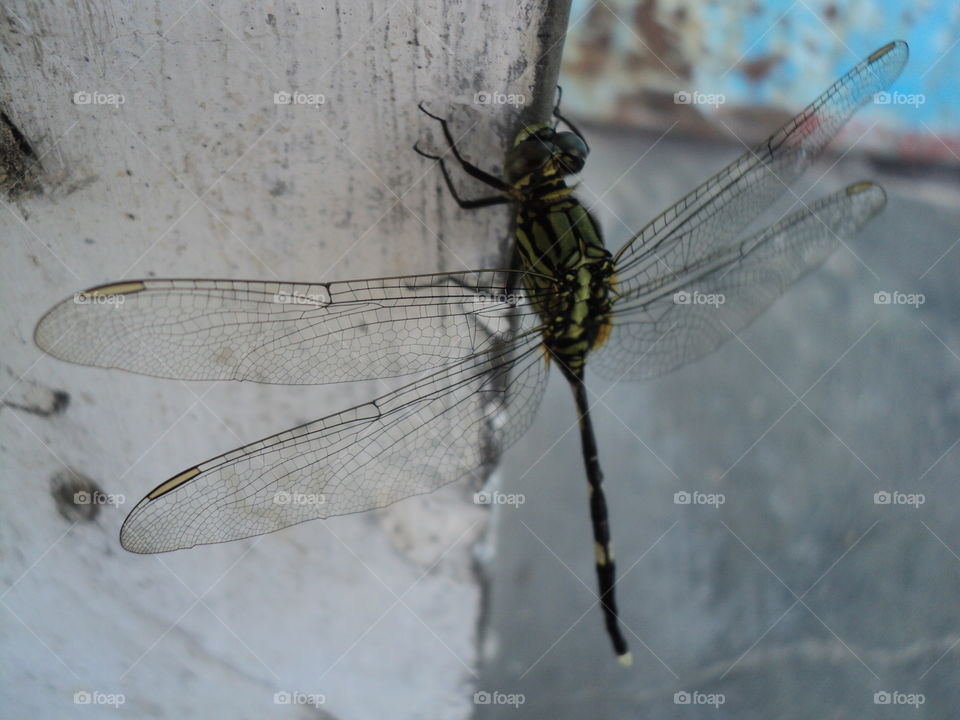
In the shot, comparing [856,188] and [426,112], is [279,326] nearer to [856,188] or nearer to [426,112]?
[426,112]

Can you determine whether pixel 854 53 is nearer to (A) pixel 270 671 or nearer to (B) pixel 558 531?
(B) pixel 558 531

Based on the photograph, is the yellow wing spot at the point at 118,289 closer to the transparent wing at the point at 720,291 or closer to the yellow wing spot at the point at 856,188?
the transparent wing at the point at 720,291

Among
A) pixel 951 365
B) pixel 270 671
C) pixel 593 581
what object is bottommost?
pixel 593 581

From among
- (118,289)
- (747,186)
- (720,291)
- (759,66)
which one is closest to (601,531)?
(720,291)

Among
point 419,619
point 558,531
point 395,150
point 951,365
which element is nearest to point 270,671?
point 419,619

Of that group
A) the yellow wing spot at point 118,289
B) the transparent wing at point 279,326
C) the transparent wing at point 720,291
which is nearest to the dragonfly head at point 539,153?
the transparent wing at point 279,326

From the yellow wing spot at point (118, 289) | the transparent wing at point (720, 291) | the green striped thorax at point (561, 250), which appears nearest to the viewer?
the yellow wing spot at point (118, 289)

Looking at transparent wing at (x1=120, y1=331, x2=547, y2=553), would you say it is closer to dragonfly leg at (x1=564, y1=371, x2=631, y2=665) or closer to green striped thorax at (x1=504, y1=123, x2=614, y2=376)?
green striped thorax at (x1=504, y1=123, x2=614, y2=376)
